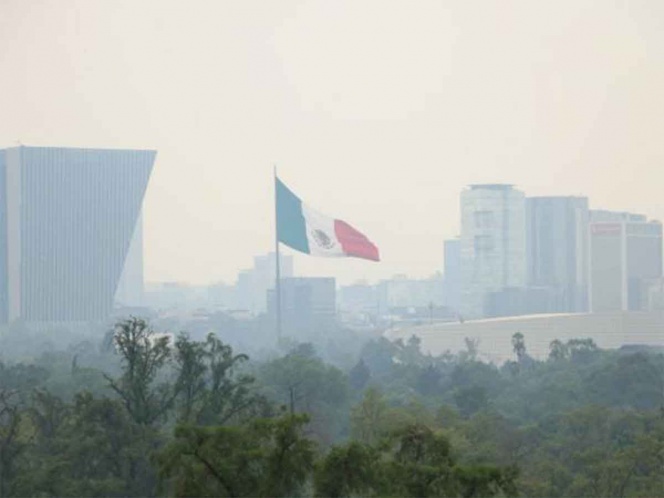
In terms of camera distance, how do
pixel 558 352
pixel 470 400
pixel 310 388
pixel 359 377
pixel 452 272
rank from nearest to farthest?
pixel 470 400, pixel 310 388, pixel 359 377, pixel 558 352, pixel 452 272

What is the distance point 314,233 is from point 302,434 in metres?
47.7

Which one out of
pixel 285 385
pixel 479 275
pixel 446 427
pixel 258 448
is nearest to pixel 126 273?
pixel 479 275

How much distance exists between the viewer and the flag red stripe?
6600 centimetres

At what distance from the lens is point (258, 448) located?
53.9 ft

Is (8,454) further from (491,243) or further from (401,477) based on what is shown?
(491,243)

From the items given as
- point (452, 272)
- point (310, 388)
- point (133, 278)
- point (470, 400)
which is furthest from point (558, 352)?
point (133, 278)

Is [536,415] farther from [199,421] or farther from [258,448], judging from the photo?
[258,448]

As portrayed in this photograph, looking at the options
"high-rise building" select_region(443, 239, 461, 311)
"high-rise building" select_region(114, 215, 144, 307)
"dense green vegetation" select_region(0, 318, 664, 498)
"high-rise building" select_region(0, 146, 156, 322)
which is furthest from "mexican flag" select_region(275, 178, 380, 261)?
"high-rise building" select_region(114, 215, 144, 307)

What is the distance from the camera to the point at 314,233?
219ft

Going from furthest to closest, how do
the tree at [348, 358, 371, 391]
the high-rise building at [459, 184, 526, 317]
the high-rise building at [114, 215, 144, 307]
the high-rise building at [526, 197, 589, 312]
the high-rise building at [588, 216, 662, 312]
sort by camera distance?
the high-rise building at [114, 215, 144, 307] < the high-rise building at [526, 197, 589, 312] < the high-rise building at [459, 184, 526, 317] < the high-rise building at [588, 216, 662, 312] < the tree at [348, 358, 371, 391]

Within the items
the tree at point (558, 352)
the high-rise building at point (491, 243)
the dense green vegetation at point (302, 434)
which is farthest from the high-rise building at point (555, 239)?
the dense green vegetation at point (302, 434)

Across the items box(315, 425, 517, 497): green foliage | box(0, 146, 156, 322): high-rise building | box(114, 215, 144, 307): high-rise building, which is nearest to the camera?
box(315, 425, 517, 497): green foliage

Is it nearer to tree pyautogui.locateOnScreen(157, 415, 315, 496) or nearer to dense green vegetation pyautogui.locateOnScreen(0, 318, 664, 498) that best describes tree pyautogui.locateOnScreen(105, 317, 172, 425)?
dense green vegetation pyautogui.locateOnScreen(0, 318, 664, 498)

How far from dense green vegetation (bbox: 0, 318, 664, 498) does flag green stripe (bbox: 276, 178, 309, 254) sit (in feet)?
72.3
